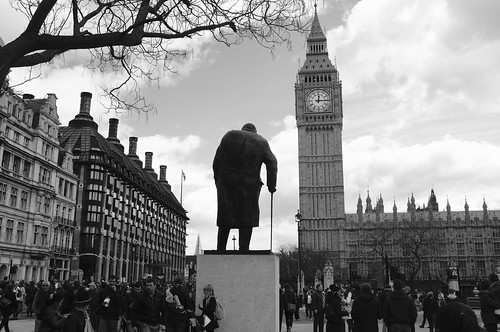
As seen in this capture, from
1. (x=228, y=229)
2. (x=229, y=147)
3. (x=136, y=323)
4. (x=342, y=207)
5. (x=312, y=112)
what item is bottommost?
(x=136, y=323)

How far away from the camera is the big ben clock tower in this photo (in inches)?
4855

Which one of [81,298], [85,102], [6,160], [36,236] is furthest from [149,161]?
[81,298]

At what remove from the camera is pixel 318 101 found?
125250 millimetres

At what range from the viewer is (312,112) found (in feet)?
410

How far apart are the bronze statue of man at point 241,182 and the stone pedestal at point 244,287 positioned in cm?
50

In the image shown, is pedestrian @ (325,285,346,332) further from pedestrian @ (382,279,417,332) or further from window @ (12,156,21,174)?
window @ (12,156,21,174)

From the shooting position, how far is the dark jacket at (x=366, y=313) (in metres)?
10.6

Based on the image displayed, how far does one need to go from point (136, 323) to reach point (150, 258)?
261ft

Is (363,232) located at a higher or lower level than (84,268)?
higher

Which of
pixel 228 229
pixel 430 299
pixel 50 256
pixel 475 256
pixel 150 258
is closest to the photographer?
pixel 228 229

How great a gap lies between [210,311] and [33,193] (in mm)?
46245

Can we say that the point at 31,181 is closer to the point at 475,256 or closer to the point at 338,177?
the point at 338,177

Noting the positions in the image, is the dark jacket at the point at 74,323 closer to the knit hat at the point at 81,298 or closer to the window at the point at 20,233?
the knit hat at the point at 81,298

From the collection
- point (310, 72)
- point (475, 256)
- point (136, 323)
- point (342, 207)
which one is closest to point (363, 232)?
Answer: point (342, 207)
